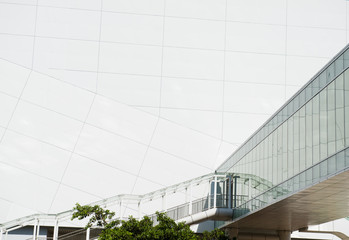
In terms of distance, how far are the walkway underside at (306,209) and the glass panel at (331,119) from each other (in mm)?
1384

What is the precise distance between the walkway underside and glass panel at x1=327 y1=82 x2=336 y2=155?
138 centimetres

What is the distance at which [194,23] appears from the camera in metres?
54.0

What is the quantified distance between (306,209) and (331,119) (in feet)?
35.8

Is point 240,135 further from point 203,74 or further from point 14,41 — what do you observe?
point 14,41

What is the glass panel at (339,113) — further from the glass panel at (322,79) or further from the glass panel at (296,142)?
the glass panel at (296,142)

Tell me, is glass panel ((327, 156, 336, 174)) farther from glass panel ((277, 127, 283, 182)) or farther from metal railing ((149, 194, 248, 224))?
metal railing ((149, 194, 248, 224))

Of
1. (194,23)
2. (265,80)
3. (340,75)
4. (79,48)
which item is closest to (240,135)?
(265,80)

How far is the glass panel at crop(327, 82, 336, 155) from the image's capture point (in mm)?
24828

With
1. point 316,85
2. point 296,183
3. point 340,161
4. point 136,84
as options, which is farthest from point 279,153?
point 136,84

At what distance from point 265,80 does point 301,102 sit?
2447 cm

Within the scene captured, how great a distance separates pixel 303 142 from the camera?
28.8m

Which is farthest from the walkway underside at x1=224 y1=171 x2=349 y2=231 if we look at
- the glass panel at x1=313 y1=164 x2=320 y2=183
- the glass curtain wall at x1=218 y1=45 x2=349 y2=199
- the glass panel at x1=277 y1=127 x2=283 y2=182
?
the glass panel at x1=277 y1=127 x2=283 y2=182

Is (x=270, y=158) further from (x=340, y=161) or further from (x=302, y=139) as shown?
(x=340, y=161)

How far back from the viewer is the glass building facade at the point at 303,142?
79.9 feet
